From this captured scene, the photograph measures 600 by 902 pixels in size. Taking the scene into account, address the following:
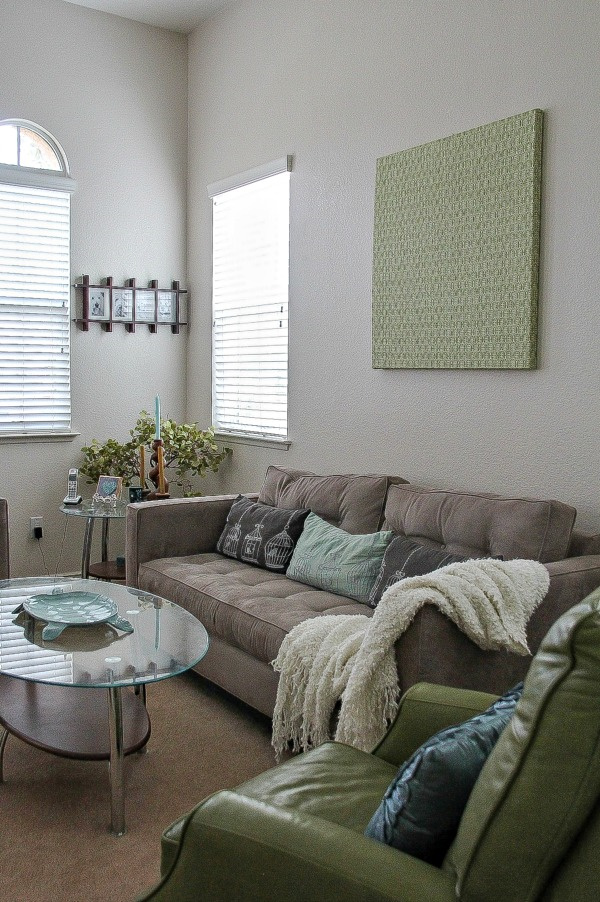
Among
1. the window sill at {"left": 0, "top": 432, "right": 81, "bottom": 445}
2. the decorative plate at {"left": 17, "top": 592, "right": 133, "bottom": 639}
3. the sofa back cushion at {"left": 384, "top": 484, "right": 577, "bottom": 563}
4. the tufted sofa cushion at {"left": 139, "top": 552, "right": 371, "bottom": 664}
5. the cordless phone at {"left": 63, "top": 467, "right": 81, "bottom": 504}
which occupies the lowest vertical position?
the tufted sofa cushion at {"left": 139, "top": 552, "right": 371, "bottom": 664}

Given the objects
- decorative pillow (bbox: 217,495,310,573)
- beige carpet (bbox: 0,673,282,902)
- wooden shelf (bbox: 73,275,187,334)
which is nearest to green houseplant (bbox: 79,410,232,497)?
wooden shelf (bbox: 73,275,187,334)

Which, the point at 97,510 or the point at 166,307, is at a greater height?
the point at 166,307

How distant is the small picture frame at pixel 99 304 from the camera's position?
504cm

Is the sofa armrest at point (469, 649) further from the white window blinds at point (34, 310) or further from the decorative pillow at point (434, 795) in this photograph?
the white window blinds at point (34, 310)

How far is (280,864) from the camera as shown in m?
1.38

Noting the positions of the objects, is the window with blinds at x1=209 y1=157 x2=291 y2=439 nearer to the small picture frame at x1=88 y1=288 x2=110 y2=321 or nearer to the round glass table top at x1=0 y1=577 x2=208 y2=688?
the small picture frame at x1=88 y1=288 x2=110 y2=321

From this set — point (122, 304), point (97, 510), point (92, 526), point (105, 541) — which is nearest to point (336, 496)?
point (97, 510)

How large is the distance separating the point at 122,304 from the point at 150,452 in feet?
2.99

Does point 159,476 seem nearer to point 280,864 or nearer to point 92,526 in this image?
point 92,526

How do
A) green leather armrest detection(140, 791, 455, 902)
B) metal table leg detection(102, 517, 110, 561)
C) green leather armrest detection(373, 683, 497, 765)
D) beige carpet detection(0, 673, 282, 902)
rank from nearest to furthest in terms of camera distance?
1. green leather armrest detection(140, 791, 455, 902)
2. green leather armrest detection(373, 683, 497, 765)
3. beige carpet detection(0, 673, 282, 902)
4. metal table leg detection(102, 517, 110, 561)

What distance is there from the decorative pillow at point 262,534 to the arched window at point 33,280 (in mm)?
1585

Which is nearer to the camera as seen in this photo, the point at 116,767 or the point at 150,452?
the point at 116,767

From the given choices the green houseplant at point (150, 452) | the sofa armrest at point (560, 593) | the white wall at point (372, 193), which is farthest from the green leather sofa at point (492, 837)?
the green houseplant at point (150, 452)

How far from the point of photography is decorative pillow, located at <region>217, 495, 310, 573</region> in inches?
145
